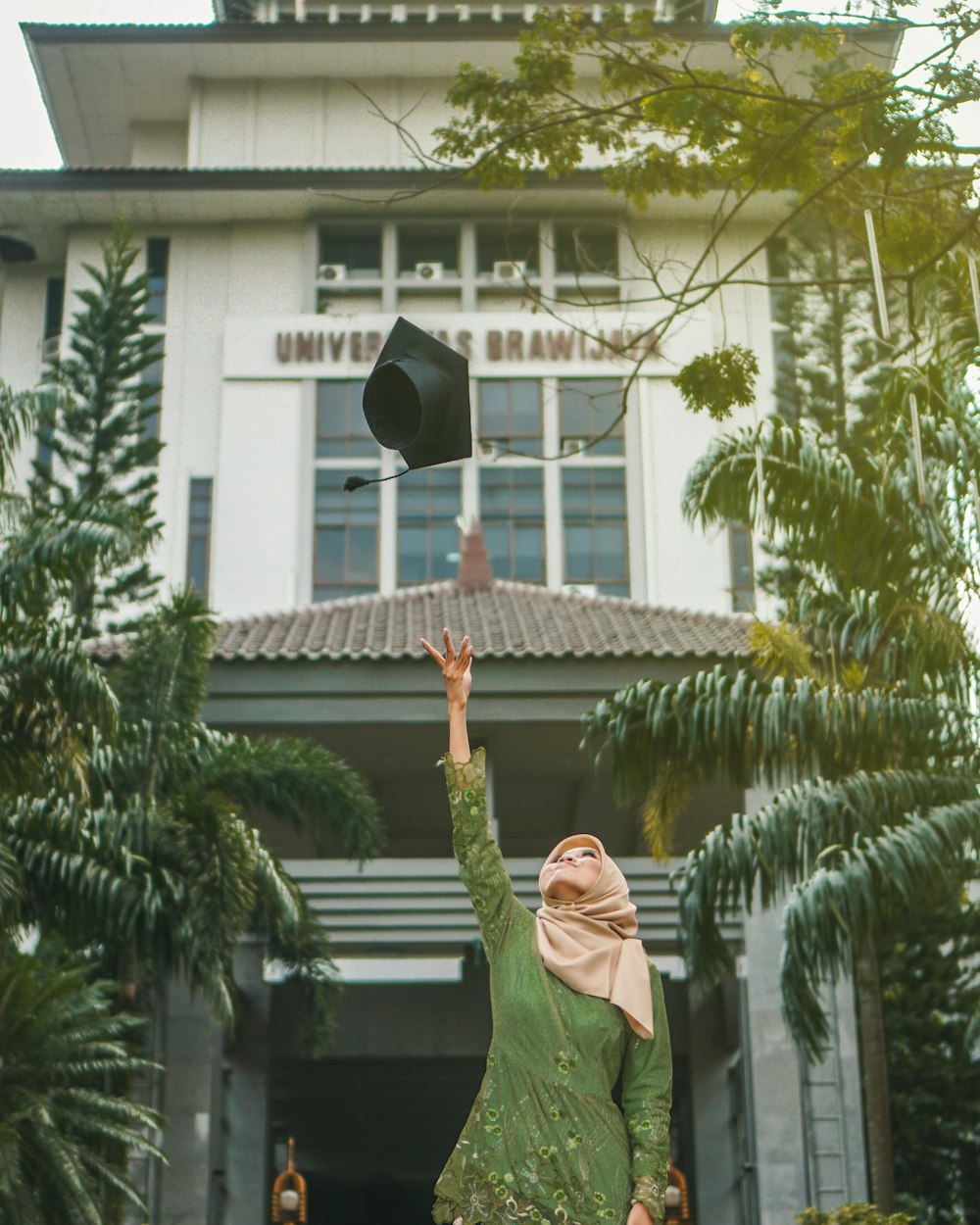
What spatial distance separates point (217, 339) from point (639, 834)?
1877 centimetres

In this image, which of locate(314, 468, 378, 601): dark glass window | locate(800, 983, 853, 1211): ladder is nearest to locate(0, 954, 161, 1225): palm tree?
locate(800, 983, 853, 1211): ladder

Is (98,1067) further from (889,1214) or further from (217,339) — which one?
(217,339)

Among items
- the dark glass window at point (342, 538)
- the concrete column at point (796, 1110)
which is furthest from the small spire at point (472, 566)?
the dark glass window at point (342, 538)

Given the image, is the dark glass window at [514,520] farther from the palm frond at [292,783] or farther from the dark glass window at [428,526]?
the palm frond at [292,783]

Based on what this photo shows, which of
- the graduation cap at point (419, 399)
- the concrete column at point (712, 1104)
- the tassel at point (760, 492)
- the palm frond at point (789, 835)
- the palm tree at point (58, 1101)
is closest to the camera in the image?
the graduation cap at point (419, 399)

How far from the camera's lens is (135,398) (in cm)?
2508

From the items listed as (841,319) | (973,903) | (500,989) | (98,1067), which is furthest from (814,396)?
(500,989)

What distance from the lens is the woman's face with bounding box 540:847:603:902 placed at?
12.9 ft

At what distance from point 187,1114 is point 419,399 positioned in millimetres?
11931

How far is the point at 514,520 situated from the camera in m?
34.0

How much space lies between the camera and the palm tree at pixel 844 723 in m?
11.2

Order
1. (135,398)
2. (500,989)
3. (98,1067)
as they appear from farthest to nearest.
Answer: (135,398), (98,1067), (500,989)

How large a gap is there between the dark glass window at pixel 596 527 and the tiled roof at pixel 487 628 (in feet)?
35.7

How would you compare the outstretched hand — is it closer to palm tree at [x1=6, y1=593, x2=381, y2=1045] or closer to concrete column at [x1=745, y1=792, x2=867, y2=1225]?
palm tree at [x1=6, y1=593, x2=381, y2=1045]
